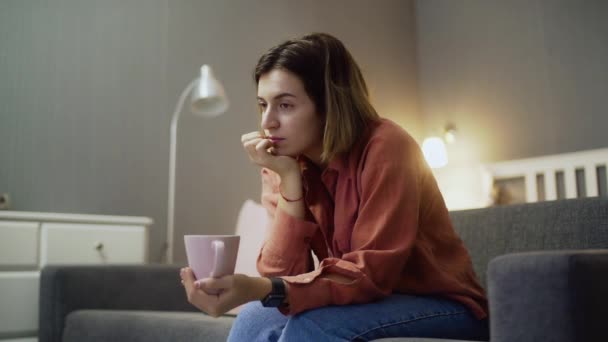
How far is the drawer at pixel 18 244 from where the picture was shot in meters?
1.98

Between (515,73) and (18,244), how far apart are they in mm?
2771

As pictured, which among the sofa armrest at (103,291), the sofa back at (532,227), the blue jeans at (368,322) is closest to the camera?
the blue jeans at (368,322)

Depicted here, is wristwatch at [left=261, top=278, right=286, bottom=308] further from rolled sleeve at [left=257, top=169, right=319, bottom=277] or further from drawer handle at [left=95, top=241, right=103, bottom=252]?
drawer handle at [left=95, top=241, right=103, bottom=252]

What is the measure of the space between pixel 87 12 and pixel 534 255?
230 centimetres

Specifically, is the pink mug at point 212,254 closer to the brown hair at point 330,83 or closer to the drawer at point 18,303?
the brown hair at point 330,83

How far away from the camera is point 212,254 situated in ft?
2.78

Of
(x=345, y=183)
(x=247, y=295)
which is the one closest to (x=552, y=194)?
(x=345, y=183)

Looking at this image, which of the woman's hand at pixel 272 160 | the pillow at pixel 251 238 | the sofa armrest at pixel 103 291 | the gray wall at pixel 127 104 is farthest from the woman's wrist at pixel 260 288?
the gray wall at pixel 127 104

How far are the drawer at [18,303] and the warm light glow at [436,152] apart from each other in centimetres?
235

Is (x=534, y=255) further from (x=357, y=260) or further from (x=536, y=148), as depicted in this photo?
(x=536, y=148)

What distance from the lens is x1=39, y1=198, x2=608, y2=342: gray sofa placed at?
31.5 inches

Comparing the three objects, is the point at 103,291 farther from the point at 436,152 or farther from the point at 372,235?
the point at 436,152

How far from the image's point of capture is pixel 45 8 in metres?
2.51

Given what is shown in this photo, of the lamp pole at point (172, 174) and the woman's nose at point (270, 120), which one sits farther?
the lamp pole at point (172, 174)
